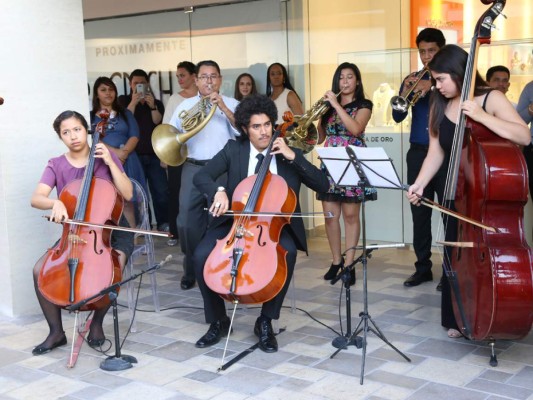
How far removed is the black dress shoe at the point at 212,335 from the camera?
392cm

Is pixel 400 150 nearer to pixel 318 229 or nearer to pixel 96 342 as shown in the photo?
pixel 318 229

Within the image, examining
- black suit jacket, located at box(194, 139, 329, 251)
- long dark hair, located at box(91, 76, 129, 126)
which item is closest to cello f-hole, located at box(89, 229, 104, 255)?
black suit jacket, located at box(194, 139, 329, 251)

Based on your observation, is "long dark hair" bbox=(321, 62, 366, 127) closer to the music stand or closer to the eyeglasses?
the eyeglasses

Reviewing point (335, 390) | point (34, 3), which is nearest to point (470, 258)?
point (335, 390)

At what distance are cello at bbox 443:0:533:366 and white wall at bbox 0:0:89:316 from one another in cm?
255

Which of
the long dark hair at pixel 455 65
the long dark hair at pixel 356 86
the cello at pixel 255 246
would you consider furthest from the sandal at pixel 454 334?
the long dark hair at pixel 356 86

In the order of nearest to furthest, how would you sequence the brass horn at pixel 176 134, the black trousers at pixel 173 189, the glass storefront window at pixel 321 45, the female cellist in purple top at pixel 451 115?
the female cellist in purple top at pixel 451 115, the brass horn at pixel 176 134, the glass storefront window at pixel 321 45, the black trousers at pixel 173 189

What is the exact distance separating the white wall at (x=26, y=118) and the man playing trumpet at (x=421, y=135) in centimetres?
210

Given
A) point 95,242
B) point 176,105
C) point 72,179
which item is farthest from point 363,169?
point 176,105

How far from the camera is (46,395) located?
3.37 metres

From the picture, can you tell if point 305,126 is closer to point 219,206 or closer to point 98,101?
point 219,206

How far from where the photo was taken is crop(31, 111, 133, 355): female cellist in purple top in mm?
3936

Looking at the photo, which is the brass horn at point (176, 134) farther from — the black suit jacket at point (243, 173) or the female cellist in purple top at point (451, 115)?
the female cellist in purple top at point (451, 115)

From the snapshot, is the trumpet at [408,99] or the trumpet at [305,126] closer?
the trumpet at [408,99]
